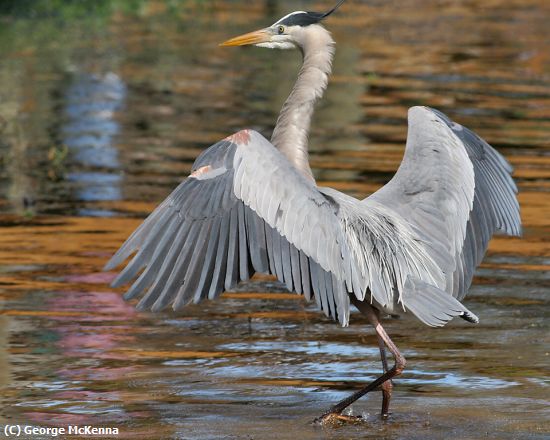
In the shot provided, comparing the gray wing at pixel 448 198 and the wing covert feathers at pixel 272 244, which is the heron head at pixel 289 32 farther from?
the wing covert feathers at pixel 272 244

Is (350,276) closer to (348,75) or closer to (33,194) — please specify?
(33,194)

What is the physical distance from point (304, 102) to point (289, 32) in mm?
601

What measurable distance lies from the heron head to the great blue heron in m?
0.83

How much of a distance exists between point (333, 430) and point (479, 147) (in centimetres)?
211

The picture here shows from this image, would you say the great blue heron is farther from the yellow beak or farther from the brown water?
the yellow beak

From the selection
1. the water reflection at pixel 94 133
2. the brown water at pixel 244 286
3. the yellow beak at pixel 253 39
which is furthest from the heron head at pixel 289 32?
the water reflection at pixel 94 133

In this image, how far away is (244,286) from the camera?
9336 millimetres

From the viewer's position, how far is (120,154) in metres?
13.9

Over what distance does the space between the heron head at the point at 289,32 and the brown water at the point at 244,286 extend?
1679 millimetres

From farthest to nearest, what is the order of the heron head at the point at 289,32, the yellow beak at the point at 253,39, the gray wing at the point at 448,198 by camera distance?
1. the yellow beak at the point at 253,39
2. the heron head at the point at 289,32
3. the gray wing at the point at 448,198

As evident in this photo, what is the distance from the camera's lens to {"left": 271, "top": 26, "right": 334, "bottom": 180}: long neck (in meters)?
7.47

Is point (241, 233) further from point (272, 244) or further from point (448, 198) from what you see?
point (448, 198)

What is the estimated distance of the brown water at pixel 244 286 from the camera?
6824 millimetres

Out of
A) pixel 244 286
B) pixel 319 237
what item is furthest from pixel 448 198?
pixel 244 286
